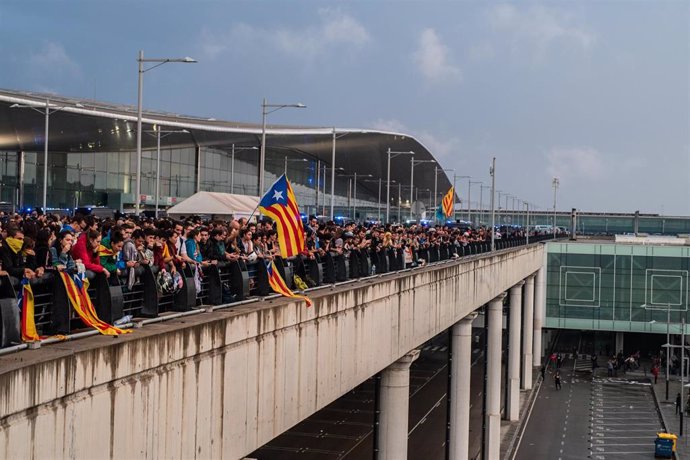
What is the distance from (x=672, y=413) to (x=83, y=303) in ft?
201

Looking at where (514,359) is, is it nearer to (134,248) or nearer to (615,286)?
(615,286)

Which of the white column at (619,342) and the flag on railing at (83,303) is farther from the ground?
the flag on railing at (83,303)

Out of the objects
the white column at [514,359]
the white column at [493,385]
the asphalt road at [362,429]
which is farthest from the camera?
the white column at [514,359]

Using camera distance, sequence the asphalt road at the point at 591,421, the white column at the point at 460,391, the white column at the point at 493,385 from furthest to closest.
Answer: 1. the asphalt road at the point at 591,421
2. the white column at the point at 493,385
3. the white column at the point at 460,391

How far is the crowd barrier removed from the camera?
10062 millimetres

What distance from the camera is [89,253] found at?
1088 cm

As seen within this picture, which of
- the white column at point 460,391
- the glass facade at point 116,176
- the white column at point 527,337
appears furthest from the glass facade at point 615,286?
the white column at point 460,391

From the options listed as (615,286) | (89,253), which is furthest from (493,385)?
(89,253)

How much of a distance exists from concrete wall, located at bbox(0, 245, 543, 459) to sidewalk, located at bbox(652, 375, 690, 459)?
39.6m

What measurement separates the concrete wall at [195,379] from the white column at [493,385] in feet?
87.1

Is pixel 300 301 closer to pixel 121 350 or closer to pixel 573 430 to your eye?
pixel 121 350

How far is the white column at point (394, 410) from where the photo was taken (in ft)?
81.9

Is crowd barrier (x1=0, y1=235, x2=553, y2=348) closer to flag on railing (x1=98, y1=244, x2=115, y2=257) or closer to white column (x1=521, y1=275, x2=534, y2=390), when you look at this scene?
flag on railing (x1=98, y1=244, x2=115, y2=257)

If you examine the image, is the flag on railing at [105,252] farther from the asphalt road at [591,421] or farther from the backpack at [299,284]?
the asphalt road at [591,421]
